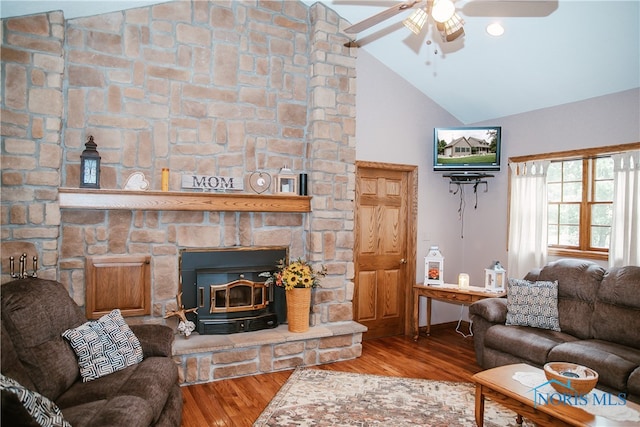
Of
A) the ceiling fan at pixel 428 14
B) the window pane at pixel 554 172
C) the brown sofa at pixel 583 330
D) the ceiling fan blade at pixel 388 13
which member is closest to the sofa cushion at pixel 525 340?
the brown sofa at pixel 583 330

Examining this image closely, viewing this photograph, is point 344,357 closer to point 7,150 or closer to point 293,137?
point 293,137

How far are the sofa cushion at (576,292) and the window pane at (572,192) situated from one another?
909 mm

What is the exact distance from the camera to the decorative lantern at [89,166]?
3418mm

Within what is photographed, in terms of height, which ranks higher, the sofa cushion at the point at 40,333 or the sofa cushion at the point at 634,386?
the sofa cushion at the point at 40,333

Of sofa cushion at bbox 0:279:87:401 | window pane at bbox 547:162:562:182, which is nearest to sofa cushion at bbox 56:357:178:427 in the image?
sofa cushion at bbox 0:279:87:401

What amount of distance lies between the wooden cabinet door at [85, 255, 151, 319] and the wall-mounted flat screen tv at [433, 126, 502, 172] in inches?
135

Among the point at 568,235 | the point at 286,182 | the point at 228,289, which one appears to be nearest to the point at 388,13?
the point at 286,182

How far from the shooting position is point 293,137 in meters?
4.38

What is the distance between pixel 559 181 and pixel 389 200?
6.17ft

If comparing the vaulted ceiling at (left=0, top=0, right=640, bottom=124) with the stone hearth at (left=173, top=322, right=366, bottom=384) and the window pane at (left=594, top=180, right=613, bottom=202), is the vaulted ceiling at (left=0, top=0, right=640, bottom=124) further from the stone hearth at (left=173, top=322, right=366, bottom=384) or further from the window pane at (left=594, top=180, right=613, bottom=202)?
the stone hearth at (left=173, top=322, right=366, bottom=384)

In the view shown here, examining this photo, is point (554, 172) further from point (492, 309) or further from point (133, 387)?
point (133, 387)

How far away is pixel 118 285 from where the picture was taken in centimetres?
363

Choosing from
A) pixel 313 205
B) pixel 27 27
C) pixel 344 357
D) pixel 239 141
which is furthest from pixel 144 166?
pixel 344 357

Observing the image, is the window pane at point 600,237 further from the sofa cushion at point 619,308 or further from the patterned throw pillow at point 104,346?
the patterned throw pillow at point 104,346
